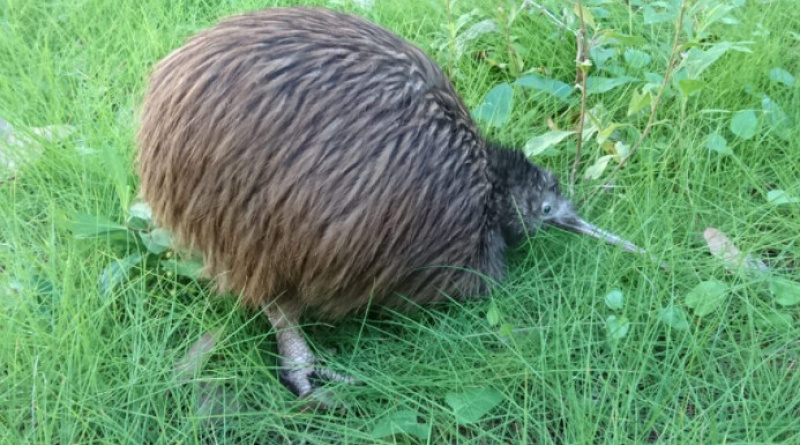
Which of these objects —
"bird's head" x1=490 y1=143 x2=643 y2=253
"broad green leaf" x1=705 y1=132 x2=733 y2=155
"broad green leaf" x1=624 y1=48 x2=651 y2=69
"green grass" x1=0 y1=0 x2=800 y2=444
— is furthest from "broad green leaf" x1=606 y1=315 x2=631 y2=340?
"broad green leaf" x1=624 y1=48 x2=651 y2=69

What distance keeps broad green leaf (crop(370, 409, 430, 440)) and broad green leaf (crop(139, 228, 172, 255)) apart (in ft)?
2.25

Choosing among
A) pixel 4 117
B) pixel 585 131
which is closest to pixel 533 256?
pixel 585 131

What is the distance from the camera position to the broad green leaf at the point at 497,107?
241 cm

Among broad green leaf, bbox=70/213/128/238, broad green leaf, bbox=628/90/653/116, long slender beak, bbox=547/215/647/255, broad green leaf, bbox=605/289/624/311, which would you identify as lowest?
broad green leaf, bbox=605/289/624/311

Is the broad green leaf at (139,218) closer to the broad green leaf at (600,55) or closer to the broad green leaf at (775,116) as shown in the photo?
the broad green leaf at (600,55)

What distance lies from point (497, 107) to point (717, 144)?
1.97ft

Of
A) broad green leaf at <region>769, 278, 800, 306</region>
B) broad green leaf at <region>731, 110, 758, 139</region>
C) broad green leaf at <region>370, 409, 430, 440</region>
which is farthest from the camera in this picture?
broad green leaf at <region>731, 110, 758, 139</region>

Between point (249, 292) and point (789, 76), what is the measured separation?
1.69 metres

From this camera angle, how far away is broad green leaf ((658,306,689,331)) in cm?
186

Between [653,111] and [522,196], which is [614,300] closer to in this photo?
[522,196]

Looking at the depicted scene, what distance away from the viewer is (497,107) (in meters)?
2.43

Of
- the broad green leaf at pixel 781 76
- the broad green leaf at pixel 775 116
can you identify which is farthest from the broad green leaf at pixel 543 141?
the broad green leaf at pixel 781 76

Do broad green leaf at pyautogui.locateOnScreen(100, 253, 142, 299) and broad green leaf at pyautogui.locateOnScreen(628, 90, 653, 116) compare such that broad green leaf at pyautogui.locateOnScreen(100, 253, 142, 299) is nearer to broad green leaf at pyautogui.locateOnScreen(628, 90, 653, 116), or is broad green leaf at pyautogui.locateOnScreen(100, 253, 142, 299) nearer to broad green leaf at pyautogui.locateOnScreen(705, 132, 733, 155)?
broad green leaf at pyautogui.locateOnScreen(628, 90, 653, 116)

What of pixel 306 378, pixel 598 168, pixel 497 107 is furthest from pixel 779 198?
pixel 306 378
